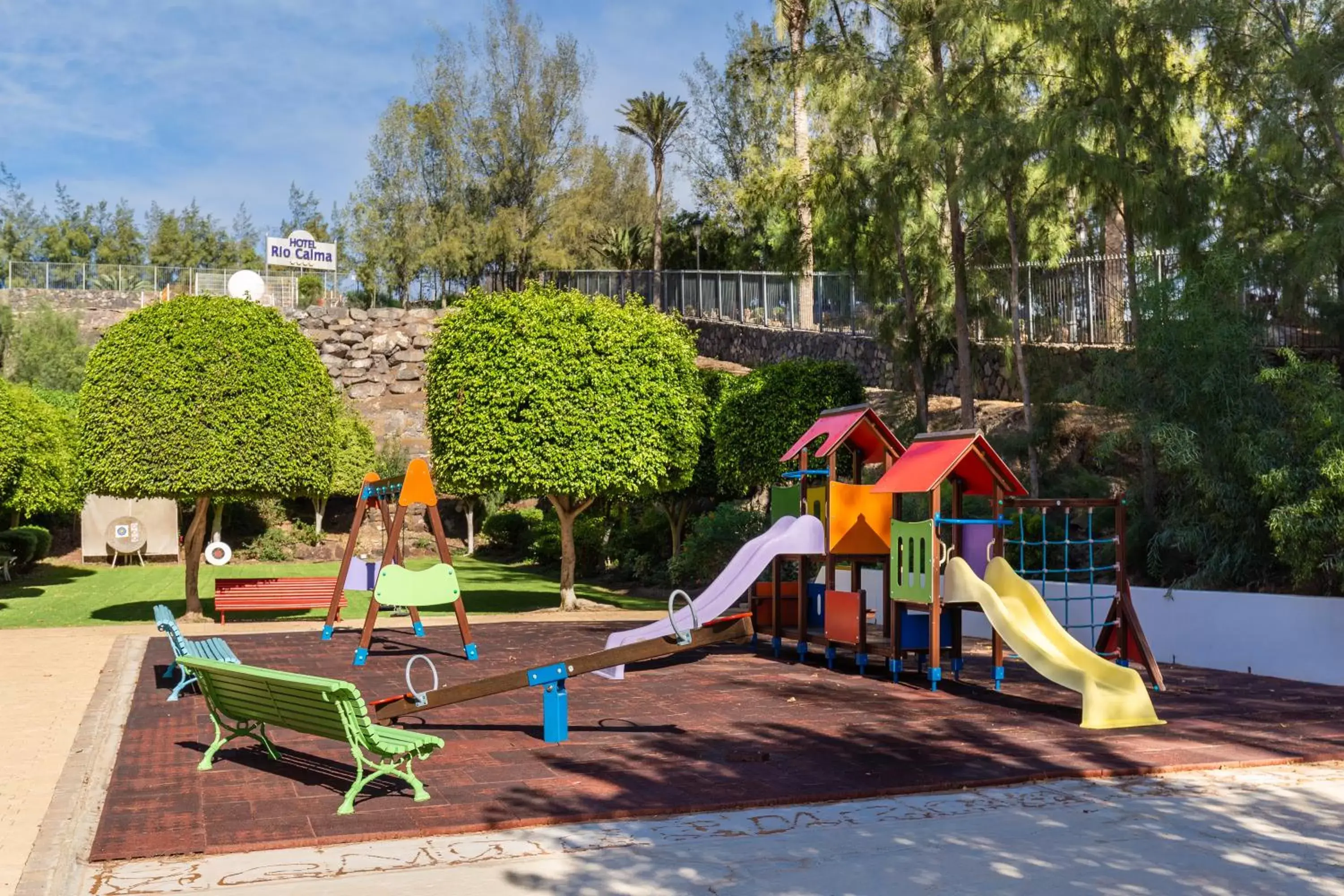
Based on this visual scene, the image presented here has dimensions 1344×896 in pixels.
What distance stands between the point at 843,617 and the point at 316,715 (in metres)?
7.15

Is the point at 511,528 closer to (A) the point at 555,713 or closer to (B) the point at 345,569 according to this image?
(B) the point at 345,569

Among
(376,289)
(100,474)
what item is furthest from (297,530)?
(376,289)

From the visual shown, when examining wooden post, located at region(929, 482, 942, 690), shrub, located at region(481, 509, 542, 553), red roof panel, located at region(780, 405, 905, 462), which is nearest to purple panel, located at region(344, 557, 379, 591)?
red roof panel, located at region(780, 405, 905, 462)

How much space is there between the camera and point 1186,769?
25.4ft

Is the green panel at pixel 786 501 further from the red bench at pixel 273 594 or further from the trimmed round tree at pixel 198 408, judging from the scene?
the trimmed round tree at pixel 198 408

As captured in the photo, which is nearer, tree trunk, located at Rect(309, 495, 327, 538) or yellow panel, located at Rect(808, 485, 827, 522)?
yellow panel, located at Rect(808, 485, 827, 522)

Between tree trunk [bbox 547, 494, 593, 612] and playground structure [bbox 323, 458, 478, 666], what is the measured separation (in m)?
5.31

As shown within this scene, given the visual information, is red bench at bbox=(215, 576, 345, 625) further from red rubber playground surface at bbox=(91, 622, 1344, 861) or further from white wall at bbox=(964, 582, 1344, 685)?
white wall at bbox=(964, 582, 1344, 685)

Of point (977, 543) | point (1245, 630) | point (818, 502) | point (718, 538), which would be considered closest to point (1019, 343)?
point (818, 502)

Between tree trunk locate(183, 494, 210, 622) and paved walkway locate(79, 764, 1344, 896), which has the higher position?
tree trunk locate(183, 494, 210, 622)

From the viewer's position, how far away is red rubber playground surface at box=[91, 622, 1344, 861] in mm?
6680

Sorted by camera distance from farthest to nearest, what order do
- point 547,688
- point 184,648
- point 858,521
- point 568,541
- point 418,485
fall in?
point 568,541 → point 418,485 → point 858,521 → point 184,648 → point 547,688

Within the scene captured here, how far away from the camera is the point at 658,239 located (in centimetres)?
4209

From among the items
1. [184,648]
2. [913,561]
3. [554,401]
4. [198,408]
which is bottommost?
[184,648]
